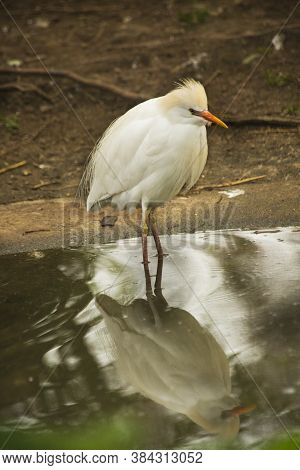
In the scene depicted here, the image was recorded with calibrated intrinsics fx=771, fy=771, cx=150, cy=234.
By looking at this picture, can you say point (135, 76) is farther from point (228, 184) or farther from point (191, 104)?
point (191, 104)

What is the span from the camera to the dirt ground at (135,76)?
7.87 meters

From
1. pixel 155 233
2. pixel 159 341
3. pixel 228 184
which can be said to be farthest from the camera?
pixel 228 184

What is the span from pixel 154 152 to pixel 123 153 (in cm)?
31

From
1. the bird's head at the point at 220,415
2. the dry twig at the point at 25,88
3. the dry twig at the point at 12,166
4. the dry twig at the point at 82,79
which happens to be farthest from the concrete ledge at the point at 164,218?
the bird's head at the point at 220,415

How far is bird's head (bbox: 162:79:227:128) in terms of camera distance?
5.35 metres

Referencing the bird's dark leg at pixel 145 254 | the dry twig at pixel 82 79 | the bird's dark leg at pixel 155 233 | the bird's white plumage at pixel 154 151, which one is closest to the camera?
the bird's white plumage at pixel 154 151

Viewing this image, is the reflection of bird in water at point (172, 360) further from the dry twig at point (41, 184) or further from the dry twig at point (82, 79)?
the dry twig at point (82, 79)

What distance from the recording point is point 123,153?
5.85m

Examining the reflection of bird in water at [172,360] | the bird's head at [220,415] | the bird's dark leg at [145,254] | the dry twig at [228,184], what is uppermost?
the dry twig at [228,184]

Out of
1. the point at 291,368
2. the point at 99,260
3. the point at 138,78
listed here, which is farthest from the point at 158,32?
the point at 291,368

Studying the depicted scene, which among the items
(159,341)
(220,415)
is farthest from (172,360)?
(220,415)

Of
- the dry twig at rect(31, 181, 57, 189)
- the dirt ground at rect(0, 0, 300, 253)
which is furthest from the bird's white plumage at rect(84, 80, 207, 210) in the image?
the dry twig at rect(31, 181, 57, 189)
